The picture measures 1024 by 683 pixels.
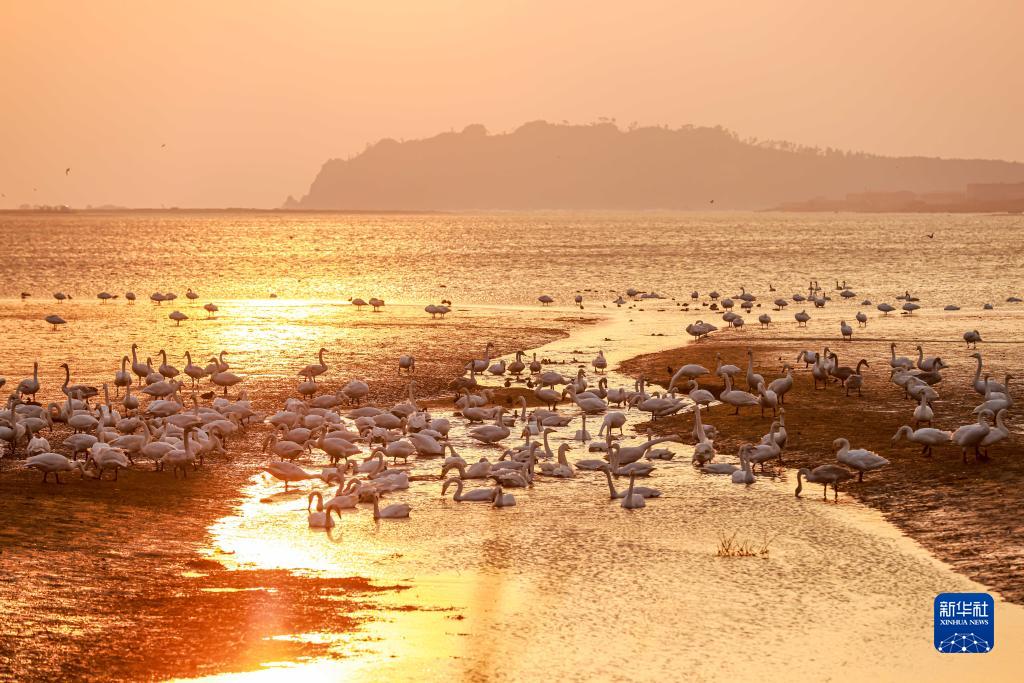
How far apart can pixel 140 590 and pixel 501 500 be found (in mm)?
6114

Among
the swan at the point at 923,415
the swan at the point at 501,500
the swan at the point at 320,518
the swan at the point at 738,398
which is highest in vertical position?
the swan at the point at 923,415

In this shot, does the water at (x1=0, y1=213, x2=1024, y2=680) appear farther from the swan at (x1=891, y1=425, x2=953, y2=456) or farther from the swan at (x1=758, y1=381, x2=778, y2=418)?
the swan at (x1=758, y1=381, x2=778, y2=418)

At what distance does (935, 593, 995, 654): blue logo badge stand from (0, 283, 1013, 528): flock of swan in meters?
5.07

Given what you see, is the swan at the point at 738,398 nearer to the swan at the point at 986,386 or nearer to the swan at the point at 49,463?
the swan at the point at 986,386

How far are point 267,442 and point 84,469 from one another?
11.5ft

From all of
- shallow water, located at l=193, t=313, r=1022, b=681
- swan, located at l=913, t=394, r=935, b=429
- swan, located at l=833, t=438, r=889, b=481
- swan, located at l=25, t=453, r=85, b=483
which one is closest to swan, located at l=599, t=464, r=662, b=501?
shallow water, located at l=193, t=313, r=1022, b=681

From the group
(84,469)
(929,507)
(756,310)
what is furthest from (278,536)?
(756,310)

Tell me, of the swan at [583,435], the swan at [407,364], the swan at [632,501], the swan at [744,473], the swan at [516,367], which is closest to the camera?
the swan at [632,501]

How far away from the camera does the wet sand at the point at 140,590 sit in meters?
11.8

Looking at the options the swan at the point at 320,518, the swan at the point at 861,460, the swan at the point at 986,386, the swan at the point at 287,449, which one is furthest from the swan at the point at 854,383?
the swan at the point at 320,518

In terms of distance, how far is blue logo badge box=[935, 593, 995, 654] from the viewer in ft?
40.3

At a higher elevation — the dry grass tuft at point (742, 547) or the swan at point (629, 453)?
the swan at point (629, 453)

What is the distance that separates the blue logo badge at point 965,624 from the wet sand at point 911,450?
2.36ft

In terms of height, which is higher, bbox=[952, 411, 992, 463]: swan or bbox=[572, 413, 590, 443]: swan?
bbox=[952, 411, 992, 463]: swan
